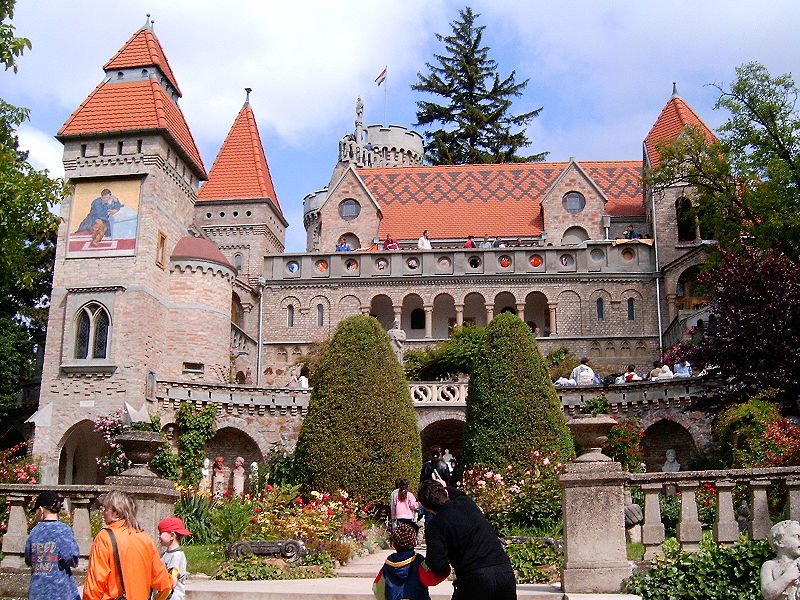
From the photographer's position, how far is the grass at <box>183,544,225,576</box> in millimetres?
12808

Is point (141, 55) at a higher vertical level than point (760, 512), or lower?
higher

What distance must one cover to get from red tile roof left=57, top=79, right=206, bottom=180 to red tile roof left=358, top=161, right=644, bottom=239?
12872mm

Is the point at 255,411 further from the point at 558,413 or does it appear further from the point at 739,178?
the point at 739,178

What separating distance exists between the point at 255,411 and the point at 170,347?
459 cm

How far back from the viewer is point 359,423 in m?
19.8

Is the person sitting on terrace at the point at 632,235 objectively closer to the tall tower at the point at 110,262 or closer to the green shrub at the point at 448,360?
the green shrub at the point at 448,360

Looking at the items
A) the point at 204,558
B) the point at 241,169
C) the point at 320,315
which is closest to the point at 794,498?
the point at 204,558

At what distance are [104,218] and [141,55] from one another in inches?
299

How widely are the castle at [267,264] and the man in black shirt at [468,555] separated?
25410 millimetres

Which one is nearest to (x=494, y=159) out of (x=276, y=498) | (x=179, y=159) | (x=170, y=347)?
(x=179, y=159)

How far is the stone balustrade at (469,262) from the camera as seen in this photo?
40094 mm

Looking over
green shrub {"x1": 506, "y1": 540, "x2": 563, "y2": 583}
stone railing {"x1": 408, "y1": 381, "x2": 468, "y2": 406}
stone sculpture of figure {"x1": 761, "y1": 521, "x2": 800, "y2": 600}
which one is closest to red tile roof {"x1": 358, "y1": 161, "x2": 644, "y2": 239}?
stone railing {"x1": 408, "y1": 381, "x2": 468, "y2": 406}

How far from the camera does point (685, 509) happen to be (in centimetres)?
1005

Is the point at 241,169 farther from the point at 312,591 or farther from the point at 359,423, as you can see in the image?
the point at 312,591
